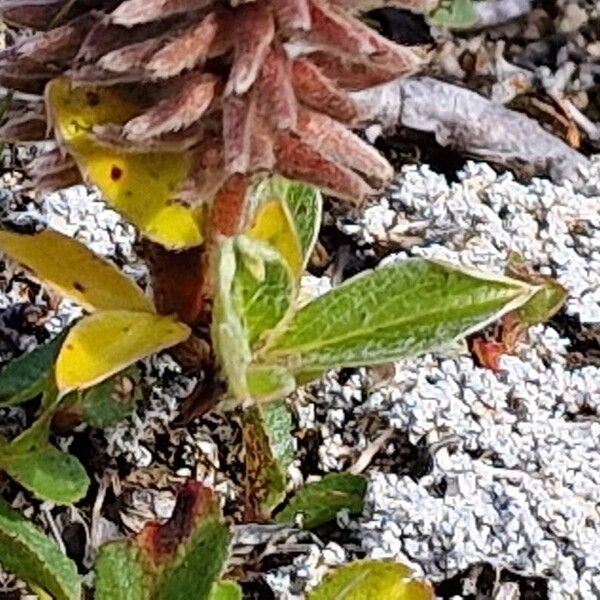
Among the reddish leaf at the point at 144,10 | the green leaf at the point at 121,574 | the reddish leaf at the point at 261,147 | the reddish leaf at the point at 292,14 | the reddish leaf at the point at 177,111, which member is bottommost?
the green leaf at the point at 121,574

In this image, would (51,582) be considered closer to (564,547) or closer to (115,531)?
(115,531)

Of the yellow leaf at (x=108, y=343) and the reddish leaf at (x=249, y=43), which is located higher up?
the reddish leaf at (x=249, y=43)

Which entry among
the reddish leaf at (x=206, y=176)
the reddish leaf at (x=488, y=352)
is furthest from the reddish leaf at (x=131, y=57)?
the reddish leaf at (x=488, y=352)

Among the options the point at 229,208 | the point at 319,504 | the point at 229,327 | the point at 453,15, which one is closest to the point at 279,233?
the point at 229,208

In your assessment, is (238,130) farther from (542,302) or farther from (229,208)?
(542,302)

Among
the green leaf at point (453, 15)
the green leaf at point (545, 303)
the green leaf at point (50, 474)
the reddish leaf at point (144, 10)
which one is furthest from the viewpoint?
the green leaf at point (453, 15)

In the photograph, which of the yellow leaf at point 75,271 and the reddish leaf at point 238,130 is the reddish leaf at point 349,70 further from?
the yellow leaf at point 75,271

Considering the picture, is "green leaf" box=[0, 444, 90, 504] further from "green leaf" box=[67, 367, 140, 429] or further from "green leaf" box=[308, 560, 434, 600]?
"green leaf" box=[308, 560, 434, 600]

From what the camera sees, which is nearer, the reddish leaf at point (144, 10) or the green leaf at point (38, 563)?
the reddish leaf at point (144, 10)
